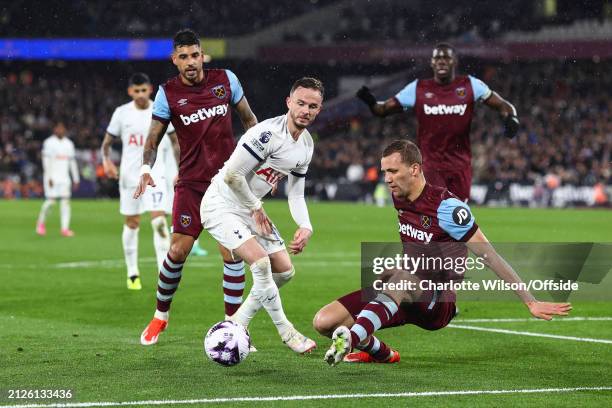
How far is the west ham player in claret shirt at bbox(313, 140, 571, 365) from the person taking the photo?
7059 millimetres

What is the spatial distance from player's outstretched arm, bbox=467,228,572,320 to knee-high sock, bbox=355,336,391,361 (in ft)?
3.56

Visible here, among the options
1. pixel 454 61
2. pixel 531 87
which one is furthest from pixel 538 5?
pixel 454 61

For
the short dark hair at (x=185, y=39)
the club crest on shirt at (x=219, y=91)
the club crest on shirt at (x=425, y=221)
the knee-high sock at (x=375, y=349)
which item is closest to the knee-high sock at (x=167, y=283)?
the club crest on shirt at (x=219, y=91)

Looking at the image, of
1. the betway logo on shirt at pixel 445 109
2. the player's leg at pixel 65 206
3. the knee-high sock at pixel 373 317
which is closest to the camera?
the knee-high sock at pixel 373 317

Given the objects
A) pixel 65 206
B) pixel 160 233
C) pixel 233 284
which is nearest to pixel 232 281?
pixel 233 284

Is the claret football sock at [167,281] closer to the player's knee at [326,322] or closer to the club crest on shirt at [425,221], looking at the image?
the player's knee at [326,322]

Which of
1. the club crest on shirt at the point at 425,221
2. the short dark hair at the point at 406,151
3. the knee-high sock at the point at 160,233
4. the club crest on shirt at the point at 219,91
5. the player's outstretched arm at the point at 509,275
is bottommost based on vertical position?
the knee-high sock at the point at 160,233

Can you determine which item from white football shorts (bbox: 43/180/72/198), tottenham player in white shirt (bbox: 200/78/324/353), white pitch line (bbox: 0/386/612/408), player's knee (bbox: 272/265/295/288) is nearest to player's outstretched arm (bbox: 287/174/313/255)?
tottenham player in white shirt (bbox: 200/78/324/353)

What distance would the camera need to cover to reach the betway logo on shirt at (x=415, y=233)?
24.4 ft

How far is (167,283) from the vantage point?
30.1 ft

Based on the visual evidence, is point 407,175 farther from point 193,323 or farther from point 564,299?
point 193,323

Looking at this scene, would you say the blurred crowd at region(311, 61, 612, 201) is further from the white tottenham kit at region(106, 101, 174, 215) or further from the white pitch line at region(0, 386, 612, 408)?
the white pitch line at region(0, 386, 612, 408)

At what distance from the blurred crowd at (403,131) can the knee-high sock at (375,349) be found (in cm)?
2983

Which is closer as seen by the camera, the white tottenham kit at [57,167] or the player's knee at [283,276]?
the player's knee at [283,276]
